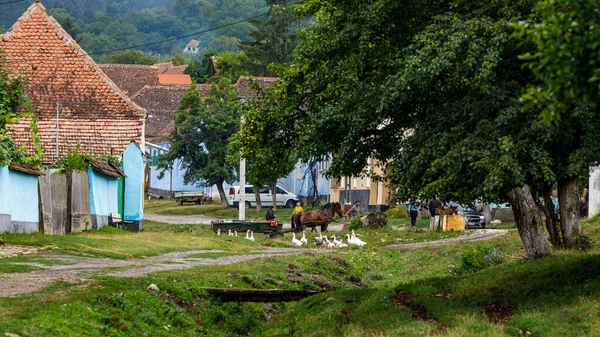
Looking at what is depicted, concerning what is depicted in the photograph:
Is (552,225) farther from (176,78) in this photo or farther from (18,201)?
(176,78)

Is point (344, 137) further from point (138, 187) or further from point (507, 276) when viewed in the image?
point (138, 187)

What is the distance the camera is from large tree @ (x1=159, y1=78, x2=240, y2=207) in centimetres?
5862

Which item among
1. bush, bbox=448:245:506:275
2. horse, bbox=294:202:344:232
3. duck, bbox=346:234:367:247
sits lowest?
duck, bbox=346:234:367:247

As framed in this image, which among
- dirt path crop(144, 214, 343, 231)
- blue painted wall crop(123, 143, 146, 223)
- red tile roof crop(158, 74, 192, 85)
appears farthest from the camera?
red tile roof crop(158, 74, 192, 85)

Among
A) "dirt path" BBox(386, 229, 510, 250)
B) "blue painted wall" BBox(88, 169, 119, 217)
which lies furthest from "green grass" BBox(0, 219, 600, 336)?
"blue painted wall" BBox(88, 169, 119, 217)

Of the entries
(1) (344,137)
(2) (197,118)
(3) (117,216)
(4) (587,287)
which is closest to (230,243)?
(3) (117,216)

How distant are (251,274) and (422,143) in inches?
227

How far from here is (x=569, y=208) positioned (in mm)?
17547

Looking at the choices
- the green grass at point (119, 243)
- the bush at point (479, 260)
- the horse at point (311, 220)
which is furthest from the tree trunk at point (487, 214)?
the bush at point (479, 260)

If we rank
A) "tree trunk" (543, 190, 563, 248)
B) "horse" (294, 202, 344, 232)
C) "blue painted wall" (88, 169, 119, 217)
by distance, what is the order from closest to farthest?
"tree trunk" (543, 190, 563, 248), "blue painted wall" (88, 169, 119, 217), "horse" (294, 202, 344, 232)

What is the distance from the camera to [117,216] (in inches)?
1406

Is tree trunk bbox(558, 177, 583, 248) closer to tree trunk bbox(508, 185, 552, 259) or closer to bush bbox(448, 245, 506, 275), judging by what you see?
tree trunk bbox(508, 185, 552, 259)

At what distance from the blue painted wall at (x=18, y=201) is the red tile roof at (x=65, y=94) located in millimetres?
11304

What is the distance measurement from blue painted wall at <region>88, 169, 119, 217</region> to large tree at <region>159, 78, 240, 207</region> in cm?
2230
